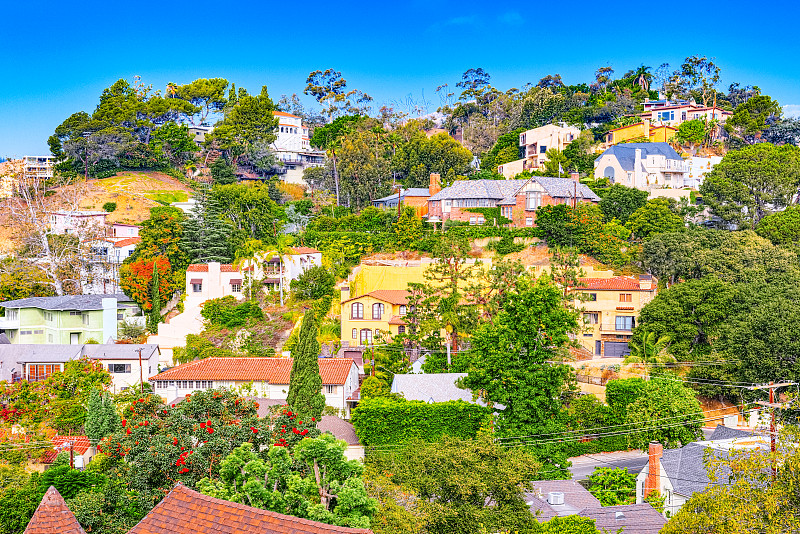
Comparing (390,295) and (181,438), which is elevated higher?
(390,295)

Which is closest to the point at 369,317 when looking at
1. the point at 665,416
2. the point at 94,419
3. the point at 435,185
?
the point at 94,419

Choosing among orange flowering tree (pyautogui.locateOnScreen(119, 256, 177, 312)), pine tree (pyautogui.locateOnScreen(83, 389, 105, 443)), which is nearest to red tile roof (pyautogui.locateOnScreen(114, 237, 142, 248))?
orange flowering tree (pyautogui.locateOnScreen(119, 256, 177, 312))

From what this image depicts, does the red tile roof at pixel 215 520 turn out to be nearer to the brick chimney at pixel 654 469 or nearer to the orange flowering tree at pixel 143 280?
the brick chimney at pixel 654 469

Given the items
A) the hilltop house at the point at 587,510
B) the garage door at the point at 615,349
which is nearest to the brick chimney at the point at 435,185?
the garage door at the point at 615,349

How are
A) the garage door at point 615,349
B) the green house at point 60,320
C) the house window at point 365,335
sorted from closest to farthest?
the garage door at point 615,349
the house window at point 365,335
the green house at point 60,320

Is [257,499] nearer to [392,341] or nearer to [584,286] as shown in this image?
[392,341]

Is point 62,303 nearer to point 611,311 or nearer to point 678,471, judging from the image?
point 611,311
